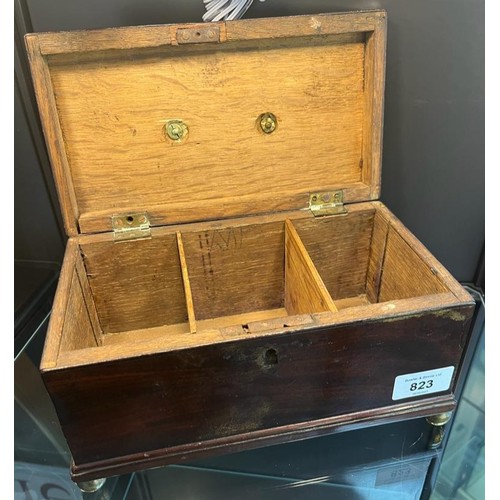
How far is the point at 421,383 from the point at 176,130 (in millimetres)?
723

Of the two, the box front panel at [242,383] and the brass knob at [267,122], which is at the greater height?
the brass knob at [267,122]

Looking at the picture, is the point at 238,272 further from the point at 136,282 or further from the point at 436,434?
the point at 436,434

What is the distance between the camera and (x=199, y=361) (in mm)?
836

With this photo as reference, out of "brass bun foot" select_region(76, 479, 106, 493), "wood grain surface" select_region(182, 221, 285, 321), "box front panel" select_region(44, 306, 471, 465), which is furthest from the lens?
"wood grain surface" select_region(182, 221, 285, 321)

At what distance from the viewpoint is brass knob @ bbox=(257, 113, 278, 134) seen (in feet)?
3.76

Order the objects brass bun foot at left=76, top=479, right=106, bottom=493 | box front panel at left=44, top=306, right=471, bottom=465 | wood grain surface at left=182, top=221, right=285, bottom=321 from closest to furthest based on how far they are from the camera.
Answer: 1. box front panel at left=44, top=306, right=471, bottom=465
2. brass bun foot at left=76, top=479, right=106, bottom=493
3. wood grain surface at left=182, top=221, right=285, bottom=321

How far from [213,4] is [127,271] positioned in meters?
0.61

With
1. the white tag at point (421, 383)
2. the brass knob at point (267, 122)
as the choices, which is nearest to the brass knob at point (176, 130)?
the brass knob at point (267, 122)

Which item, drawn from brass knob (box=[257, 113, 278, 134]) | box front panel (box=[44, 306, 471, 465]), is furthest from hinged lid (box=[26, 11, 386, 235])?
box front panel (box=[44, 306, 471, 465])

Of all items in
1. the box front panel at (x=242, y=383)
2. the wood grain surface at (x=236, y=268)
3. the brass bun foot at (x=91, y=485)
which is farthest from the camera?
the wood grain surface at (x=236, y=268)

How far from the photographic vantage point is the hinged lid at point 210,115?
1.03 m

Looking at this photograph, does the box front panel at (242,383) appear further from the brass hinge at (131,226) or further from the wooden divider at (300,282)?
the brass hinge at (131,226)

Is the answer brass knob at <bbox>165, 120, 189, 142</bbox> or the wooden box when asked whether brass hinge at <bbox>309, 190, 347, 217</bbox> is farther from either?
brass knob at <bbox>165, 120, 189, 142</bbox>

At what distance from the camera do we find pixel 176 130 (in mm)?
1117
